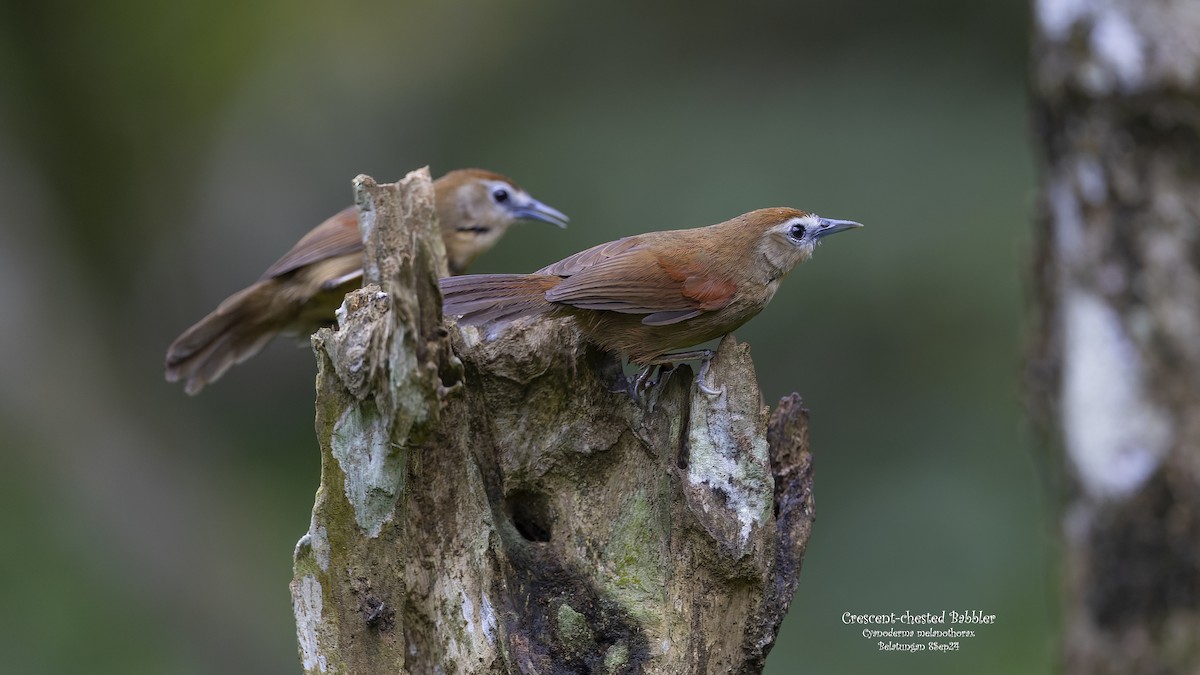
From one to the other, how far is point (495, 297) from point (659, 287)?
60 cm

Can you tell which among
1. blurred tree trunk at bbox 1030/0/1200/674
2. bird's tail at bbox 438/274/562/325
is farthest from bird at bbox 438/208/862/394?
blurred tree trunk at bbox 1030/0/1200/674

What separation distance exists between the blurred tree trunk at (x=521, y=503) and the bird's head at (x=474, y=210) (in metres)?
2.26

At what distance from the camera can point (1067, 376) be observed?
6.72 feet

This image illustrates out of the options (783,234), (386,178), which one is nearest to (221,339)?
(783,234)

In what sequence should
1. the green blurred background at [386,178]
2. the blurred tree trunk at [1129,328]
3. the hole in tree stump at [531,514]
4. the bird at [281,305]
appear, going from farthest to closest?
the green blurred background at [386,178]
the bird at [281,305]
the hole in tree stump at [531,514]
the blurred tree trunk at [1129,328]

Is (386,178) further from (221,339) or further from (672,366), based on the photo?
(672,366)

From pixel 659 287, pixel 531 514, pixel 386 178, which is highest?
pixel 386 178

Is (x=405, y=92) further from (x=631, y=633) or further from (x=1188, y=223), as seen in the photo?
(x=1188, y=223)

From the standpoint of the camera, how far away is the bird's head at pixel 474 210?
225 inches

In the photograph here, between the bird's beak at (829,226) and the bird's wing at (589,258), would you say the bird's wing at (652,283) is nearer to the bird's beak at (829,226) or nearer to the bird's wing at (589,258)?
the bird's wing at (589,258)

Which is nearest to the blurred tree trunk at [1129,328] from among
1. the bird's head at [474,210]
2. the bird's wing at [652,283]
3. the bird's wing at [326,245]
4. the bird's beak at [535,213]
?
the bird's wing at [652,283]

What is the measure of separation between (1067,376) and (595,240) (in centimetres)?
622

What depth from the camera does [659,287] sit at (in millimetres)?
3926

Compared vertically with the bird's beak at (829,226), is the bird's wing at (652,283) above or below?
below
